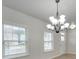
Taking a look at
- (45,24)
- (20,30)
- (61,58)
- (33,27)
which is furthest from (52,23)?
(61,58)

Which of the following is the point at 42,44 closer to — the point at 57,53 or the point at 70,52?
the point at 57,53

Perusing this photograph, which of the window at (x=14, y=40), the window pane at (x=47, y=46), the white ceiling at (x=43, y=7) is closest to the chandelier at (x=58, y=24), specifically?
the white ceiling at (x=43, y=7)

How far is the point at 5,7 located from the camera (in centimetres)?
246

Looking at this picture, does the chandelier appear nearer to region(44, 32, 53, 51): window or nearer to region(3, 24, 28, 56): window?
region(44, 32, 53, 51): window

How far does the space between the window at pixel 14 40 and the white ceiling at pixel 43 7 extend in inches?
18.9

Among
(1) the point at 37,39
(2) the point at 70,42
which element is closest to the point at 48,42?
(1) the point at 37,39

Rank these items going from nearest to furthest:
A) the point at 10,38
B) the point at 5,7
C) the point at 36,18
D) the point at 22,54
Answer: the point at 5,7
the point at 10,38
the point at 22,54
the point at 36,18

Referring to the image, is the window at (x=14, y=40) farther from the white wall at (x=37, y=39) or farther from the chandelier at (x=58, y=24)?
the chandelier at (x=58, y=24)

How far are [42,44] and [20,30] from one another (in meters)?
0.73

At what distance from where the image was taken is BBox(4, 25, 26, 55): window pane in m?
2.52

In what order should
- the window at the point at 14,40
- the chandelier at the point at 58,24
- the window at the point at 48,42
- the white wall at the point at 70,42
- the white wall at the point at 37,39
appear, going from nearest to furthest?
1. the window at the point at 14,40
2. the chandelier at the point at 58,24
3. the white wall at the point at 70,42
4. the white wall at the point at 37,39
5. the window at the point at 48,42

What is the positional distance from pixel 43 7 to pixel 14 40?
110 centimetres

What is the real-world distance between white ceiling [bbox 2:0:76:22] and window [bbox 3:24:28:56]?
0.48 metres

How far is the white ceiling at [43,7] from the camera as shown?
2551mm
